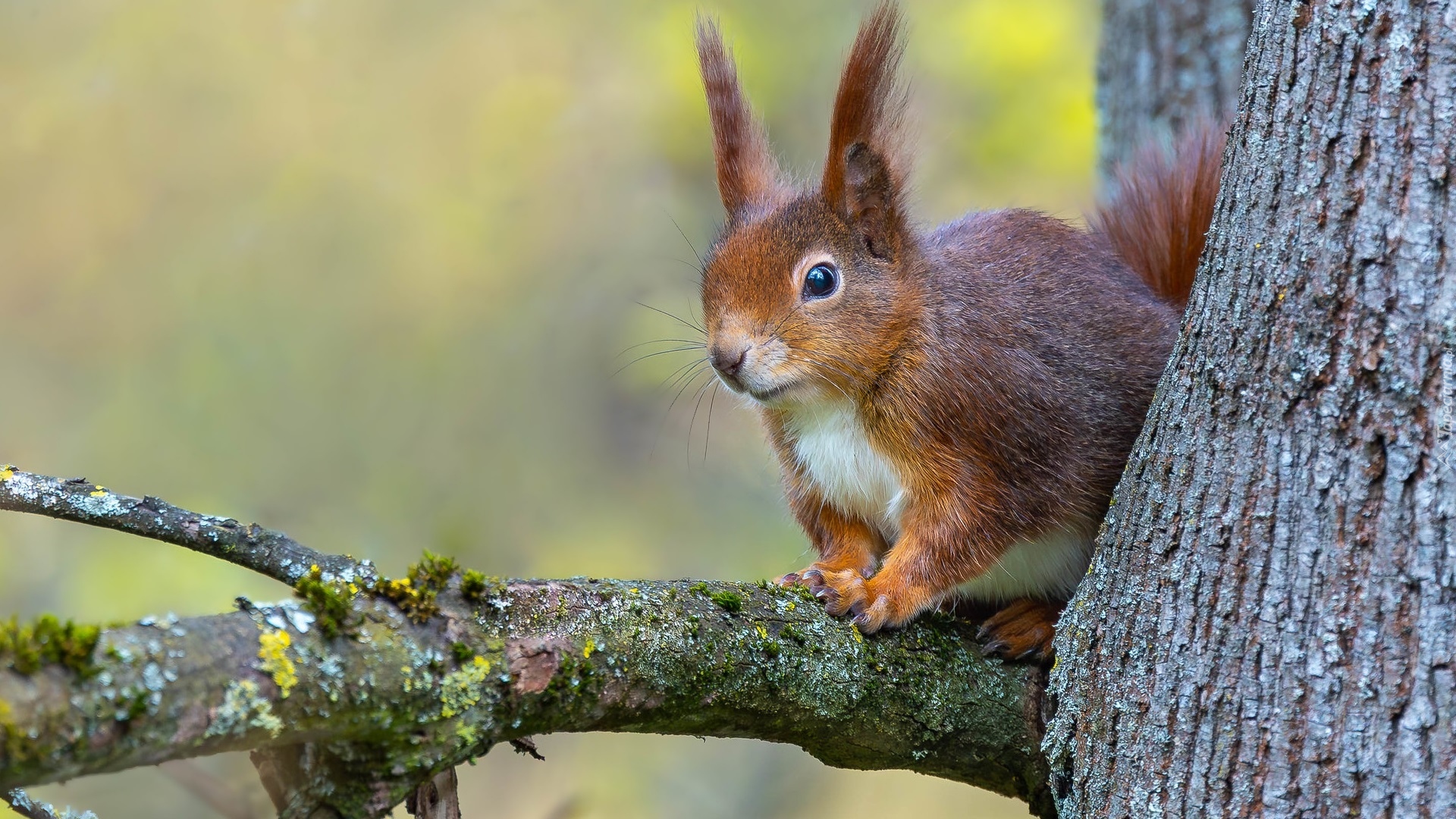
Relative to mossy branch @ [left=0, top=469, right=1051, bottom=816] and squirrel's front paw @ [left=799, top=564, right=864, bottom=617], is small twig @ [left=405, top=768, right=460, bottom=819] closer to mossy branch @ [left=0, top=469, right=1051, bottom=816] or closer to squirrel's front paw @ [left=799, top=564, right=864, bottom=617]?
mossy branch @ [left=0, top=469, right=1051, bottom=816]

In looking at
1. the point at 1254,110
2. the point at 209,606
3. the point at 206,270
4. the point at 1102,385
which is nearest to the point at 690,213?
the point at 206,270

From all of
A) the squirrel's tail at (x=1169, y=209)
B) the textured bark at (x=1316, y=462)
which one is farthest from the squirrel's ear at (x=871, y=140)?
the textured bark at (x=1316, y=462)

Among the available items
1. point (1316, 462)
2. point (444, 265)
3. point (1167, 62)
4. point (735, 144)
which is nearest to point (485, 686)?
point (1316, 462)

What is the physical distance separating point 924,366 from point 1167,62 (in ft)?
5.75

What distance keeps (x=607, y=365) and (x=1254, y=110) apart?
3917 mm

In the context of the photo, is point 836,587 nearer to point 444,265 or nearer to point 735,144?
point 735,144

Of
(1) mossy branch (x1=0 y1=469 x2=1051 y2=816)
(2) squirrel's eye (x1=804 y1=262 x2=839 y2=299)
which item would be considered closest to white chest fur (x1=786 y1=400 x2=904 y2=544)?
(2) squirrel's eye (x1=804 y1=262 x2=839 y2=299)

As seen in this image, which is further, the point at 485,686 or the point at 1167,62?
the point at 1167,62

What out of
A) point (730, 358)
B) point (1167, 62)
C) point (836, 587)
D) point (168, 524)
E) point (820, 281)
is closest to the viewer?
point (168, 524)

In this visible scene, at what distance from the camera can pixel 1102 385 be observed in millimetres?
2494

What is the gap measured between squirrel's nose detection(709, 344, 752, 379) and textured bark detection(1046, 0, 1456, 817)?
899 millimetres

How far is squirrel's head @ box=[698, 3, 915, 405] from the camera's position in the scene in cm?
247

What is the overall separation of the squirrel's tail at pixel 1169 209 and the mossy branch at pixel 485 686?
3.48ft

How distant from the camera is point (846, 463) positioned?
8.54 ft
